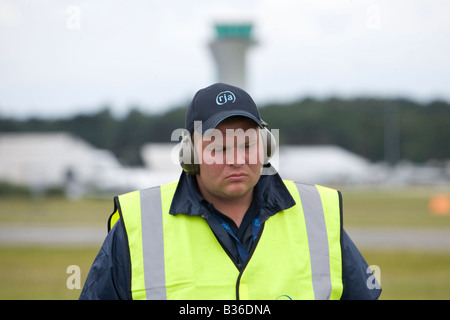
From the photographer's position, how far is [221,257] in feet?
6.54

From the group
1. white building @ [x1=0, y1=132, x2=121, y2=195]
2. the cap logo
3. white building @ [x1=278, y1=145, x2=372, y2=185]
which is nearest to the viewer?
the cap logo

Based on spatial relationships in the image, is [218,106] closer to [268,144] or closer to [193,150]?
[193,150]

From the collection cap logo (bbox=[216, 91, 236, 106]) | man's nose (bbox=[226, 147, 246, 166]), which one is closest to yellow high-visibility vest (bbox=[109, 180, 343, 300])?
man's nose (bbox=[226, 147, 246, 166])

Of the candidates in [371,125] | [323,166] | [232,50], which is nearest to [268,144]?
[232,50]

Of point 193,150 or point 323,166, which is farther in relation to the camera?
point 323,166

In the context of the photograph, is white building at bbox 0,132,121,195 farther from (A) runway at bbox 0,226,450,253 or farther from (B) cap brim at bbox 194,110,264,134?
(B) cap brim at bbox 194,110,264,134

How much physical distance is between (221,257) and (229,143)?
0.42 m

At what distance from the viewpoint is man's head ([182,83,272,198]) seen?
197 centimetres

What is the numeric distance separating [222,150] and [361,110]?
3577 inches

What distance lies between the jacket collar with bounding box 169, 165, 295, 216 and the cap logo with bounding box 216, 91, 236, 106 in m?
0.34

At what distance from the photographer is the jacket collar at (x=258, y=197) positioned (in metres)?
2.10

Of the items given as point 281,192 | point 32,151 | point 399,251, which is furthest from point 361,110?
point 281,192
